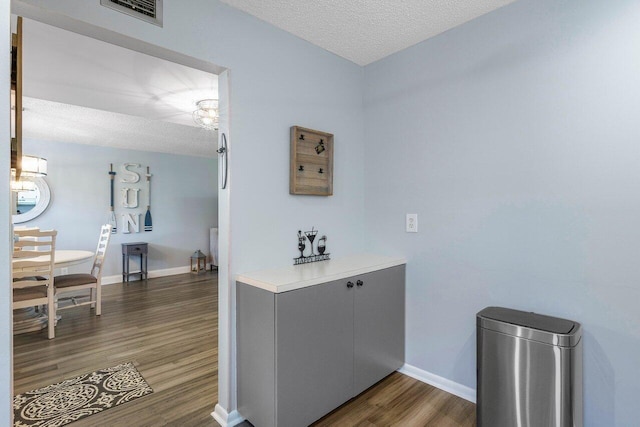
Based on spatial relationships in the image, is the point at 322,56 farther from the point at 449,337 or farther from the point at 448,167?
the point at 449,337

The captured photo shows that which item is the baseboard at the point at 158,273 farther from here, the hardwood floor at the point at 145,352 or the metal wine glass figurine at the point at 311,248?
the metal wine glass figurine at the point at 311,248

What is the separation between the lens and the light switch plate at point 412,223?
7.46ft

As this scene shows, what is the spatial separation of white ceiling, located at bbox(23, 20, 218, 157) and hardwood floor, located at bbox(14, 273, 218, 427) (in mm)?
2355

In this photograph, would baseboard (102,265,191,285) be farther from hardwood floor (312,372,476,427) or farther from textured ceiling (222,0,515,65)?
textured ceiling (222,0,515,65)

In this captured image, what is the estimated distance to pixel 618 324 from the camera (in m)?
1.51

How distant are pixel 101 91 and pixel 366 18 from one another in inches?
102

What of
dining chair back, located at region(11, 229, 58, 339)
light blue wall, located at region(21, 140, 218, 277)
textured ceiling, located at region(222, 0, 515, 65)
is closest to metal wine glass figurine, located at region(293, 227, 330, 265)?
textured ceiling, located at region(222, 0, 515, 65)

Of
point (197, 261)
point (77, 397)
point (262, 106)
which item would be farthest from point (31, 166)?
point (197, 261)

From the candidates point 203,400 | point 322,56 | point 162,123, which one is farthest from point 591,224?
point 162,123

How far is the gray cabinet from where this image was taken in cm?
159

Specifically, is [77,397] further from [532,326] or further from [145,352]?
[532,326]

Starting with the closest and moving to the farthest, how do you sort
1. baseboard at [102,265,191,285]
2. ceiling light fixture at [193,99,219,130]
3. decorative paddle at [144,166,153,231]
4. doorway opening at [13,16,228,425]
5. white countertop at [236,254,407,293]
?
white countertop at [236,254,407,293] → doorway opening at [13,16,228,425] → ceiling light fixture at [193,99,219,130] → baseboard at [102,265,191,285] → decorative paddle at [144,166,153,231]

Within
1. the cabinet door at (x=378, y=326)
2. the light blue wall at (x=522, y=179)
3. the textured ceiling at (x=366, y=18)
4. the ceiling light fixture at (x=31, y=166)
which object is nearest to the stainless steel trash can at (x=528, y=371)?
the light blue wall at (x=522, y=179)

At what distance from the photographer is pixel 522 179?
1.80m
